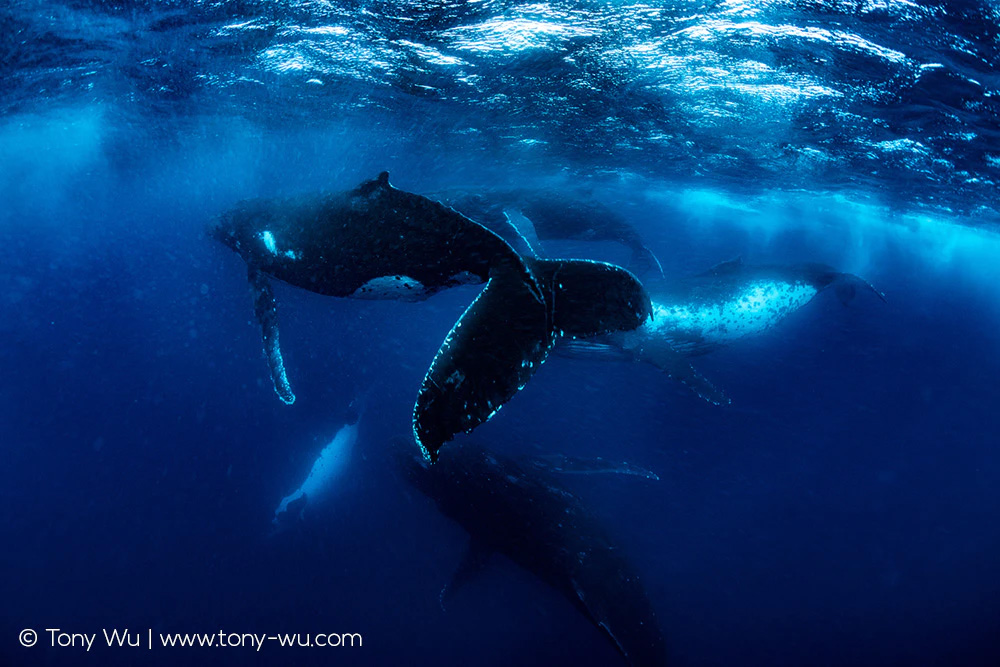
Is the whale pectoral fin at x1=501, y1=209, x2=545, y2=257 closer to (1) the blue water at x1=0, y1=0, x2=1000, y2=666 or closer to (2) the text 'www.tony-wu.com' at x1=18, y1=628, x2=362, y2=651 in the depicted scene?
(1) the blue water at x1=0, y1=0, x2=1000, y2=666

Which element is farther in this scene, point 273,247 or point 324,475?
point 324,475

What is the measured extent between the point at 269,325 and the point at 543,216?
915 centimetres

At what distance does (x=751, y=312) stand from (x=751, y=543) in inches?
537

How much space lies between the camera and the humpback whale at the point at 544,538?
8.66 metres

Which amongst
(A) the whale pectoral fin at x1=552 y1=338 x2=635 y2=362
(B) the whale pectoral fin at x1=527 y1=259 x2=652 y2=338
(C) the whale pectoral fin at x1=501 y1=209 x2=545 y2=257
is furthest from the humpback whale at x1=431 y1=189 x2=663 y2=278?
(B) the whale pectoral fin at x1=527 y1=259 x2=652 y2=338

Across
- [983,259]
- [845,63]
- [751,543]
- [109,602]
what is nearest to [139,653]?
[109,602]

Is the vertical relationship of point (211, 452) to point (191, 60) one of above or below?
below

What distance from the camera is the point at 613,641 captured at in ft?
26.7

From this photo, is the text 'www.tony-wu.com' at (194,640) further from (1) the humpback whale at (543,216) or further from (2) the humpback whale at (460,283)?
(2) the humpback whale at (460,283)

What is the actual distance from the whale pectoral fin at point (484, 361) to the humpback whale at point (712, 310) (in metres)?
8.85

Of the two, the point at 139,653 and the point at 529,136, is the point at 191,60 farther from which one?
the point at 139,653

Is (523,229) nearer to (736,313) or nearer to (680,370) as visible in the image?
(680,370)

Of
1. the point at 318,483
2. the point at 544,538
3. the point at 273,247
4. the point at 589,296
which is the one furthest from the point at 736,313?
the point at 318,483

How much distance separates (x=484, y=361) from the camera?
3.13m
